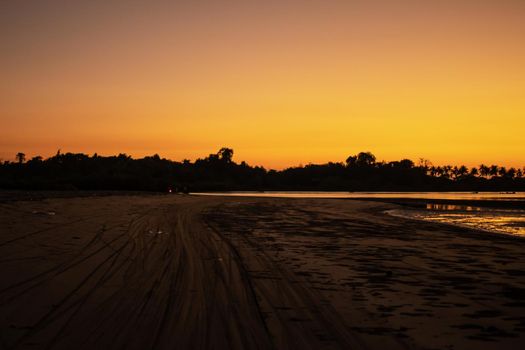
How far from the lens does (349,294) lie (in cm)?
851

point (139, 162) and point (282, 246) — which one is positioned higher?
point (139, 162)

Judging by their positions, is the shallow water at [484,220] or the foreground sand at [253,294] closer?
the foreground sand at [253,294]

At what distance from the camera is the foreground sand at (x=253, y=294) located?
5.95m

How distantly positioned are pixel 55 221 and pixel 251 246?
10056 millimetres

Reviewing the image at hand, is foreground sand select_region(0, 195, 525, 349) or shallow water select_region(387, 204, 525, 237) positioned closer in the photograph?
foreground sand select_region(0, 195, 525, 349)

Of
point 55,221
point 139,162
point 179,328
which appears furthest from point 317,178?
point 179,328

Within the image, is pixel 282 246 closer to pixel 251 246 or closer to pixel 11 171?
pixel 251 246

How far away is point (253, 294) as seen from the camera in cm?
838

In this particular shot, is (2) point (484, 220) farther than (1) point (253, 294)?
Yes

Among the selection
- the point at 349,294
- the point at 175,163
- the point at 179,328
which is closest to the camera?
the point at 179,328

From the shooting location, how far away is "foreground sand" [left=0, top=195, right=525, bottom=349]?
19.5ft

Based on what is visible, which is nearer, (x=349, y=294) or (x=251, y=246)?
(x=349, y=294)

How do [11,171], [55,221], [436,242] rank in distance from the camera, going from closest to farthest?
[436,242]
[55,221]
[11,171]

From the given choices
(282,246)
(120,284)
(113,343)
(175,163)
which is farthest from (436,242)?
(175,163)
